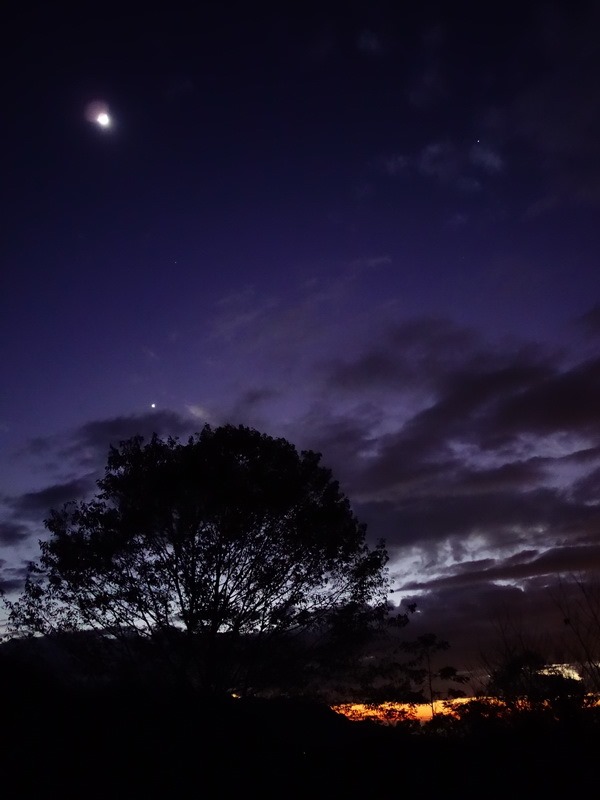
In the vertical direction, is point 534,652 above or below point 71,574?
below

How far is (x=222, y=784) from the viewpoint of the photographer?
1130cm

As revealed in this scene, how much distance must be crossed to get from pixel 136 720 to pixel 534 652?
18.2 m

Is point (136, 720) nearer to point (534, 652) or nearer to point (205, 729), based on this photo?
point (205, 729)

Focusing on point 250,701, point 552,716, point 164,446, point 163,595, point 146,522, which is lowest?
point 552,716

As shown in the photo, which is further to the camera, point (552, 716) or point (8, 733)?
point (552, 716)

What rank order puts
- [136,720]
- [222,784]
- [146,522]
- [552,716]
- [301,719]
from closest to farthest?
[222,784], [136,720], [552,716], [301,719], [146,522]

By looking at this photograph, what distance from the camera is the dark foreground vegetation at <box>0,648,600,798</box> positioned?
10844 millimetres

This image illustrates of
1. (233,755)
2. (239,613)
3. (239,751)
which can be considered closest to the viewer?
(233,755)

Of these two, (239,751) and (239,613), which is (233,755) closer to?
(239,751)

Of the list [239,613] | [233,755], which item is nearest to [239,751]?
[233,755]

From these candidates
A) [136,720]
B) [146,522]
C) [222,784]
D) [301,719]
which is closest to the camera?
[222,784]

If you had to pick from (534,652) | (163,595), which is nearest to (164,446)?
(163,595)

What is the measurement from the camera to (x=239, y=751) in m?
12.9

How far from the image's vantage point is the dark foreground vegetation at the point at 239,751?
35.6 feet
